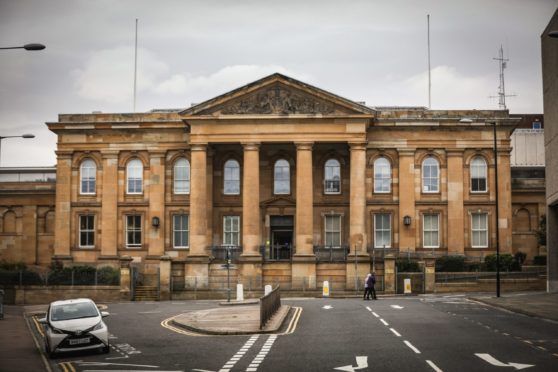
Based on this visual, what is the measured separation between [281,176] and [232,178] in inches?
141

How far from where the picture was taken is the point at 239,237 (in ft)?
217

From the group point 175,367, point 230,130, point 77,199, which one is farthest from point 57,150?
point 175,367

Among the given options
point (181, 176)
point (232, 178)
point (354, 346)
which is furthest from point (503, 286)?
point (354, 346)

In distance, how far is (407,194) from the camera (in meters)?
65.5

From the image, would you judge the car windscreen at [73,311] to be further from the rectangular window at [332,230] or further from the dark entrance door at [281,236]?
the rectangular window at [332,230]

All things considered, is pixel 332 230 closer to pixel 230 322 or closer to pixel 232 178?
pixel 232 178

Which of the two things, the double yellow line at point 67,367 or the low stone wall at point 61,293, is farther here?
the low stone wall at point 61,293

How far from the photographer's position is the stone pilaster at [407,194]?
6525 cm

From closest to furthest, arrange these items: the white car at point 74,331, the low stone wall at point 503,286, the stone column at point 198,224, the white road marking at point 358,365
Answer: the white road marking at point 358,365 → the white car at point 74,331 → the low stone wall at point 503,286 → the stone column at point 198,224

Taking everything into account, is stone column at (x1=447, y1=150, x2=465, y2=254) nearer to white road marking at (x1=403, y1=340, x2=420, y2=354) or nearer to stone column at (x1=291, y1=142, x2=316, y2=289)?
stone column at (x1=291, y1=142, x2=316, y2=289)

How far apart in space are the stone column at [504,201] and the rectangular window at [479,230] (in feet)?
3.77

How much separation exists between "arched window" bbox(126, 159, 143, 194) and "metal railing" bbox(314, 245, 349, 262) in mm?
13860

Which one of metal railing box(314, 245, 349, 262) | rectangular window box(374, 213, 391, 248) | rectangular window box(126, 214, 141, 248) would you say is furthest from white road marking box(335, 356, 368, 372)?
rectangular window box(126, 214, 141, 248)

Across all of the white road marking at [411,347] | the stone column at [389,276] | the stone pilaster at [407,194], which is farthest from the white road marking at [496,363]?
the stone pilaster at [407,194]
